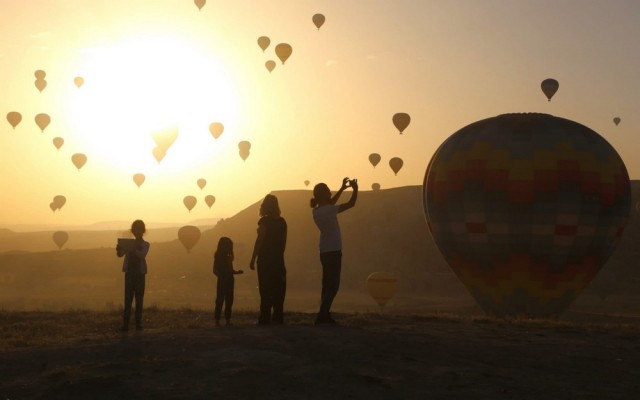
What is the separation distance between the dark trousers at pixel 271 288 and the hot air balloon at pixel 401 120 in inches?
1450

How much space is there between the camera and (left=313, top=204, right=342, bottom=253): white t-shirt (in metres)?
13.5

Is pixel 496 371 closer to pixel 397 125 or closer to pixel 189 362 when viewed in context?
pixel 189 362

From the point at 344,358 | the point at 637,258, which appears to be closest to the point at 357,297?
the point at 637,258

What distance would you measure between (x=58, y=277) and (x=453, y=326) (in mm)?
83049

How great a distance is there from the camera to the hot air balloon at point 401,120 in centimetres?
5050

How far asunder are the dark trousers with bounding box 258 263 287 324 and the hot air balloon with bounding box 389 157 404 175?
48514 millimetres

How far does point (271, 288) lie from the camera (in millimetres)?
14086

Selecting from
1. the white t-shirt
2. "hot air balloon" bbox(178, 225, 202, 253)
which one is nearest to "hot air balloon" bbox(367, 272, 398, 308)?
"hot air balloon" bbox(178, 225, 202, 253)

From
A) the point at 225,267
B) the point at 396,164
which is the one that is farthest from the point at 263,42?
the point at 225,267

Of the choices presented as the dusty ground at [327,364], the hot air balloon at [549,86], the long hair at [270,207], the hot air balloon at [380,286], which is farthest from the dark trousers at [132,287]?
the hot air balloon at [549,86]

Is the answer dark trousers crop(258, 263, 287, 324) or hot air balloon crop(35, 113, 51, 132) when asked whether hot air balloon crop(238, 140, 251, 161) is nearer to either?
hot air balloon crop(35, 113, 51, 132)

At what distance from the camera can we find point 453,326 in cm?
1548

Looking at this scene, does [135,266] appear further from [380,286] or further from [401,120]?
[401,120]

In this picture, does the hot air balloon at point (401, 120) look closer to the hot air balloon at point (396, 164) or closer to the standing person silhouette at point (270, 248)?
the hot air balloon at point (396, 164)
